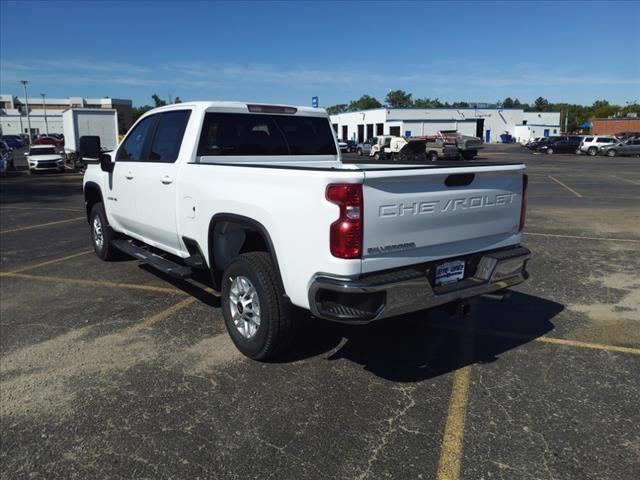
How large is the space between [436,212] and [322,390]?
1500 mm

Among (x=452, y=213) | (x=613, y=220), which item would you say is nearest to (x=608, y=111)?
(x=613, y=220)

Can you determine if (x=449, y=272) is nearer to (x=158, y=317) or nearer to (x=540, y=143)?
(x=158, y=317)

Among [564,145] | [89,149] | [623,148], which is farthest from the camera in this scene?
[564,145]

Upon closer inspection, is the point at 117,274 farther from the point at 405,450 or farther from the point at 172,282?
the point at 405,450

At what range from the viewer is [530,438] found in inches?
121

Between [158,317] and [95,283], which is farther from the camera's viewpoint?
[95,283]

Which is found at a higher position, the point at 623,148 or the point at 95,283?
the point at 623,148

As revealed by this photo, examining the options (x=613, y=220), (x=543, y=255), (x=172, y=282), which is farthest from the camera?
(x=613, y=220)

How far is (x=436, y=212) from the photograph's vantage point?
3578 millimetres

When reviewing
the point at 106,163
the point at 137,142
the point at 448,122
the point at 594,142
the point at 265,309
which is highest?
the point at 448,122

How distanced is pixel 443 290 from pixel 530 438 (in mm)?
1096

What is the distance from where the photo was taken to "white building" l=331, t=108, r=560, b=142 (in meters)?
75.8

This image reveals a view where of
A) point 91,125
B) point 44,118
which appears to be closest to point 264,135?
point 91,125

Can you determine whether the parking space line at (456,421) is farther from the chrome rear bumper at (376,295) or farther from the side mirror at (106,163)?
the side mirror at (106,163)
